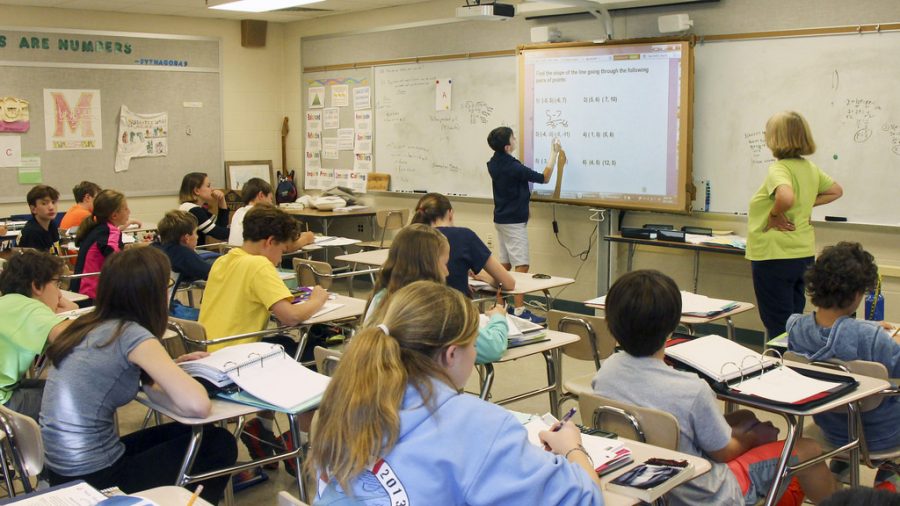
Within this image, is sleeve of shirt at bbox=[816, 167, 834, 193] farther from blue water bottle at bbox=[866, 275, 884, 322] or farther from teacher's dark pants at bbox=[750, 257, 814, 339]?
blue water bottle at bbox=[866, 275, 884, 322]

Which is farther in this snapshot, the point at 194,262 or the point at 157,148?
the point at 157,148

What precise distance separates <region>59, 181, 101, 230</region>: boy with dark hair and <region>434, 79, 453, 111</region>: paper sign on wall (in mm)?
2830

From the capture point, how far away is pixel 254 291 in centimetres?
371

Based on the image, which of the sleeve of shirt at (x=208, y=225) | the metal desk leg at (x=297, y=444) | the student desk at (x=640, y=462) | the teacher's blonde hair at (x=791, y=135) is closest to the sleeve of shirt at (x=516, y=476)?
the student desk at (x=640, y=462)

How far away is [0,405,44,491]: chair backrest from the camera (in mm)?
2443

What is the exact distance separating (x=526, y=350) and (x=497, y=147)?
3306 millimetres

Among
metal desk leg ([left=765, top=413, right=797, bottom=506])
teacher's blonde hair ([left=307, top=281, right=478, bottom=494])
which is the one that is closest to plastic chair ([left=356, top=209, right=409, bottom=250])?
metal desk leg ([left=765, top=413, right=797, bottom=506])

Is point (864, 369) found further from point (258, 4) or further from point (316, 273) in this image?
point (258, 4)

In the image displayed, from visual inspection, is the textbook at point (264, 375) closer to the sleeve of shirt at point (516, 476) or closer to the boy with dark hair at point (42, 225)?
the sleeve of shirt at point (516, 476)

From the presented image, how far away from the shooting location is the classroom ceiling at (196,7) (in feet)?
25.2

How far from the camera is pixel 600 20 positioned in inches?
248

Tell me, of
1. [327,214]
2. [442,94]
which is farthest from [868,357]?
[327,214]

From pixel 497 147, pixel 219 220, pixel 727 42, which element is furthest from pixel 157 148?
pixel 727 42

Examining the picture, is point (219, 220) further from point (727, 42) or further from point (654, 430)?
point (654, 430)
